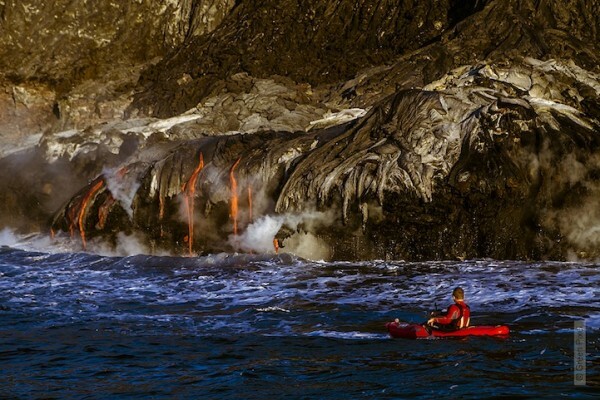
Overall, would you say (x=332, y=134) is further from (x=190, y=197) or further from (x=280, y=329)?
(x=280, y=329)

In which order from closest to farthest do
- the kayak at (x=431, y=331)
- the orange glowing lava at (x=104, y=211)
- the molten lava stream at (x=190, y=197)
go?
the kayak at (x=431, y=331) < the molten lava stream at (x=190, y=197) < the orange glowing lava at (x=104, y=211)

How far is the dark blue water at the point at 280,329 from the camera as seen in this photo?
9.68 m

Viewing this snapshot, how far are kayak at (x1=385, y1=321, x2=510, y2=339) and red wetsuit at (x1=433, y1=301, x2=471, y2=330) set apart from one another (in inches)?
3.2

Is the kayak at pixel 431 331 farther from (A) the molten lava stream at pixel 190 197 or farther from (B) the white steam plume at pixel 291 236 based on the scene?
(A) the molten lava stream at pixel 190 197

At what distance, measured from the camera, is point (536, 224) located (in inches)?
596

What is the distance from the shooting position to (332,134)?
56.7ft

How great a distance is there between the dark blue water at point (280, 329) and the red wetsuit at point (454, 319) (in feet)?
0.78

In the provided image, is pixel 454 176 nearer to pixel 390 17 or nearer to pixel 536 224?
pixel 536 224

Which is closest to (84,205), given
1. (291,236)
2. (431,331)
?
(291,236)

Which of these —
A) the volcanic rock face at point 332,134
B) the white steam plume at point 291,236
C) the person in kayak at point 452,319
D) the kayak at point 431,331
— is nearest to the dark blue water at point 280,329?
the kayak at point 431,331

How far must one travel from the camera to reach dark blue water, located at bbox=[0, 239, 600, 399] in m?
9.68

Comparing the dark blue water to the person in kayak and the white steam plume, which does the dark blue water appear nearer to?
the person in kayak

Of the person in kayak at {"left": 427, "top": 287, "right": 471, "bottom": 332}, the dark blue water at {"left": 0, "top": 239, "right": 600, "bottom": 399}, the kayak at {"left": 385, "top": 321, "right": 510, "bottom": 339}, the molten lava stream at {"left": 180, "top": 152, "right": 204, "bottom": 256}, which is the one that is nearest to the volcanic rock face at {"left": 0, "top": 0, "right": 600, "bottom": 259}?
the molten lava stream at {"left": 180, "top": 152, "right": 204, "bottom": 256}

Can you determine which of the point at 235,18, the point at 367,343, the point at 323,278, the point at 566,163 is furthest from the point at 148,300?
the point at 235,18
